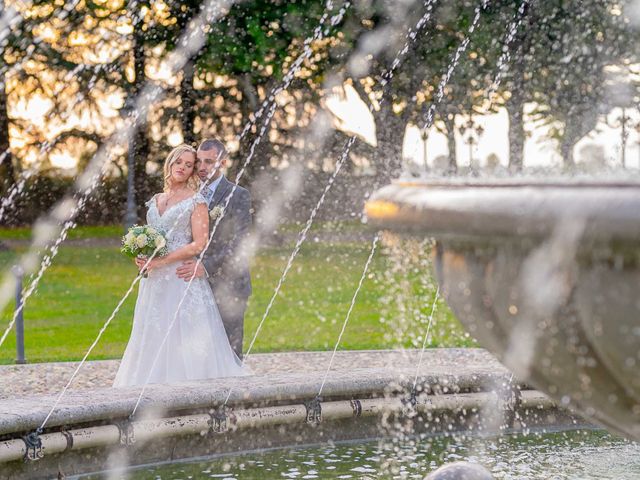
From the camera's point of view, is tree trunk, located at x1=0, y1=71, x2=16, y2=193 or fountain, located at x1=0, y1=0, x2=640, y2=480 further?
tree trunk, located at x1=0, y1=71, x2=16, y2=193

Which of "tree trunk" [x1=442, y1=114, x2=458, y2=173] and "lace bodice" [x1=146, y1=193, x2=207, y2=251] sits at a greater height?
"tree trunk" [x1=442, y1=114, x2=458, y2=173]

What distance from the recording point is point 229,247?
879cm

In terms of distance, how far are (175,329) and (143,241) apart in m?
0.67

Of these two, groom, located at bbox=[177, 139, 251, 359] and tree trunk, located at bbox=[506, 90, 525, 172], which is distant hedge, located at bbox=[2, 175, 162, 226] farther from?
groom, located at bbox=[177, 139, 251, 359]

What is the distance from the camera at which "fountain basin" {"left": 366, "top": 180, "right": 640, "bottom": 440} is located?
3.01 metres

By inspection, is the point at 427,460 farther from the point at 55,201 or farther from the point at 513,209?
the point at 55,201

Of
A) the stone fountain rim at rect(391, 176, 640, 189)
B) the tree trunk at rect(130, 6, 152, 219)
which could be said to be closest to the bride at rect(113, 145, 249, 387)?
the stone fountain rim at rect(391, 176, 640, 189)

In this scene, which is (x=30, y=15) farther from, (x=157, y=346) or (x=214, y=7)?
(x=157, y=346)

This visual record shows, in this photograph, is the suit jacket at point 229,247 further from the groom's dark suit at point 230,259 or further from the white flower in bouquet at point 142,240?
the white flower in bouquet at point 142,240

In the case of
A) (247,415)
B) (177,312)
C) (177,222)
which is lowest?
(247,415)

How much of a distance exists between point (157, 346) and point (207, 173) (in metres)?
1.25

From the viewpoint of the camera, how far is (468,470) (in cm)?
494

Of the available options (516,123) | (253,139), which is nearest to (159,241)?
(516,123)

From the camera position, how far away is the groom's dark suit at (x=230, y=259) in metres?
8.72
